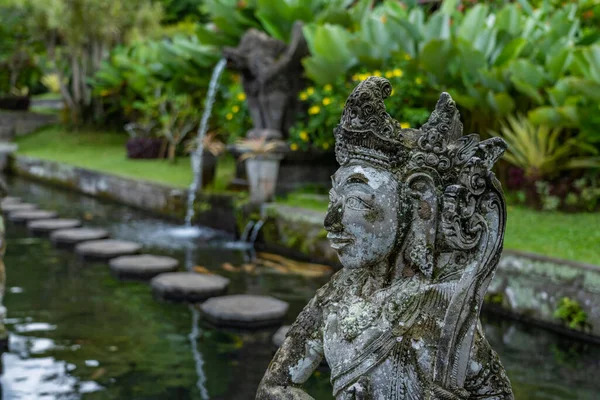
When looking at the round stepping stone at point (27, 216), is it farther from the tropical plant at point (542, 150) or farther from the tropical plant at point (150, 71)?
the tropical plant at point (542, 150)

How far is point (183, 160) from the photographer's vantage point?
1659 cm

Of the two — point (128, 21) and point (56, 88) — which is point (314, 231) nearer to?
point (128, 21)

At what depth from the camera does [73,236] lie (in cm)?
924

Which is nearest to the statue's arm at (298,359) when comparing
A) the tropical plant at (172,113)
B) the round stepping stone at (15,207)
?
the round stepping stone at (15,207)

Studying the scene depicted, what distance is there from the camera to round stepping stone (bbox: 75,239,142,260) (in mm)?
8383

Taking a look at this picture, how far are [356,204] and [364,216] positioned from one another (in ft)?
0.14

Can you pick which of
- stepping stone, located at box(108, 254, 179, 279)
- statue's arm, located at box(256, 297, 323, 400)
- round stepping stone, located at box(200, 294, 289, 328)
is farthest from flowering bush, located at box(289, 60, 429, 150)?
statue's arm, located at box(256, 297, 323, 400)

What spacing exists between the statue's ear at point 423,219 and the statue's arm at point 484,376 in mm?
251

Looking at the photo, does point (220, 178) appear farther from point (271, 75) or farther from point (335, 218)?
point (335, 218)

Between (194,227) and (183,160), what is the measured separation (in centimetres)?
592

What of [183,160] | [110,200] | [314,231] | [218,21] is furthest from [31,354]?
[183,160]

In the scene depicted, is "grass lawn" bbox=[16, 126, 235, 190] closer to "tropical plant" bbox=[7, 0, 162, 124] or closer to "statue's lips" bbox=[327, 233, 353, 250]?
"tropical plant" bbox=[7, 0, 162, 124]

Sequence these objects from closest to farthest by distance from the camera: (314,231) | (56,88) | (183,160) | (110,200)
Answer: (314,231)
(110,200)
(183,160)
(56,88)

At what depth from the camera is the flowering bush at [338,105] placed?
9242 millimetres
